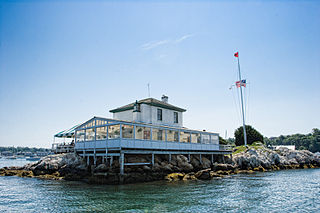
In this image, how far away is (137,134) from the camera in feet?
74.7

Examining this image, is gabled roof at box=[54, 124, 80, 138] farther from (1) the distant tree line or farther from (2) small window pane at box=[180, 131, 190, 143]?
(1) the distant tree line

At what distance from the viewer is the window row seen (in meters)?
21.5

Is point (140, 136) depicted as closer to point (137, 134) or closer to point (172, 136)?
point (137, 134)

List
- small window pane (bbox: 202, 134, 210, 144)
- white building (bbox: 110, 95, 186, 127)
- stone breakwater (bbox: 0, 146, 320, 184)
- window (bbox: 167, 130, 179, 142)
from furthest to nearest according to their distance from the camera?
small window pane (bbox: 202, 134, 210, 144)
white building (bbox: 110, 95, 186, 127)
window (bbox: 167, 130, 179, 142)
stone breakwater (bbox: 0, 146, 320, 184)

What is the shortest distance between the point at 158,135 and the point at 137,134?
2.42m

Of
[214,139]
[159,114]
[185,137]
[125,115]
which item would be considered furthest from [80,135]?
[214,139]

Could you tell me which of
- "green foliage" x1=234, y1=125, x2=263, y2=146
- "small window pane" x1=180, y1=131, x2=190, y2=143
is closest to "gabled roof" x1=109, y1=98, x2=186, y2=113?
"small window pane" x1=180, y1=131, x2=190, y2=143

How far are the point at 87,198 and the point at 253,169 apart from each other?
2615 cm

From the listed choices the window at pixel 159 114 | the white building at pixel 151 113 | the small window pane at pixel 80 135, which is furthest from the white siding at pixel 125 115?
the small window pane at pixel 80 135

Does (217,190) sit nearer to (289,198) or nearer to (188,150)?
(289,198)

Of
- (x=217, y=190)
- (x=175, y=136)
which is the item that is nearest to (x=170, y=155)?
(x=175, y=136)

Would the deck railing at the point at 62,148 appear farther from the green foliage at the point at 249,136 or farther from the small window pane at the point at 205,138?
the green foliage at the point at 249,136

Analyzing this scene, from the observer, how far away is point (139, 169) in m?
20.5

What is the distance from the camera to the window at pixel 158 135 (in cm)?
2361
